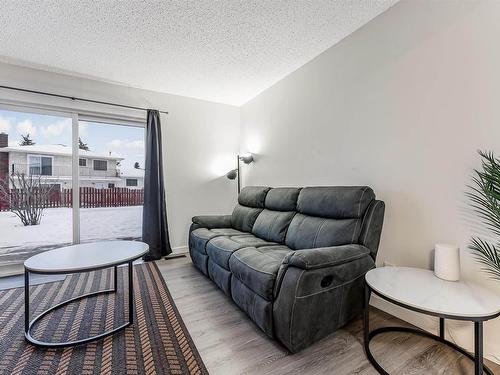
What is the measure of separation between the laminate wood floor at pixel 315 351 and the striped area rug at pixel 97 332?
13 centimetres

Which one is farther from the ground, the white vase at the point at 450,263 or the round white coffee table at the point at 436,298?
the white vase at the point at 450,263

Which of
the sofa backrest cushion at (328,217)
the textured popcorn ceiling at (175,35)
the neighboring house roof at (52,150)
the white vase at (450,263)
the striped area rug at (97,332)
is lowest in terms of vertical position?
the striped area rug at (97,332)

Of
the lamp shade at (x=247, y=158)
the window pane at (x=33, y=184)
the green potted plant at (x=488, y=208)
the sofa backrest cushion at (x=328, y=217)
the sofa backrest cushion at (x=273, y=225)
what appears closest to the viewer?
the green potted plant at (x=488, y=208)

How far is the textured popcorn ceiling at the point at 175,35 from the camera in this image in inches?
72.0

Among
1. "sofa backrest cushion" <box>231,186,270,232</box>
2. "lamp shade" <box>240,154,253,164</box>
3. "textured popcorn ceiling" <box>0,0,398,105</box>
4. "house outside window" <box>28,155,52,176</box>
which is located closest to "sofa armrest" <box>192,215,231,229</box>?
"sofa backrest cushion" <box>231,186,270,232</box>

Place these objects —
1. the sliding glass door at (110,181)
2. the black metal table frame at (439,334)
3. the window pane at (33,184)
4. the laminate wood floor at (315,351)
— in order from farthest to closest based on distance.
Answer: the sliding glass door at (110,181) → the window pane at (33,184) → the laminate wood floor at (315,351) → the black metal table frame at (439,334)

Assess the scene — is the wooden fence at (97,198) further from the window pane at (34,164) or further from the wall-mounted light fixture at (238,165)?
the wall-mounted light fixture at (238,165)

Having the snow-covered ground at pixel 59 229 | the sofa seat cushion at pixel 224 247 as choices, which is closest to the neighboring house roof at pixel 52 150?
the snow-covered ground at pixel 59 229

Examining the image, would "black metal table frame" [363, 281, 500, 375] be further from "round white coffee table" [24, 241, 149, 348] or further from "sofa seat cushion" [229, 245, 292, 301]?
"round white coffee table" [24, 241, 149, 348]

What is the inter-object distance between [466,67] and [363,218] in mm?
1146

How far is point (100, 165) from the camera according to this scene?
3.21 meters

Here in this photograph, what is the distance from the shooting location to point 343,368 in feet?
4.24

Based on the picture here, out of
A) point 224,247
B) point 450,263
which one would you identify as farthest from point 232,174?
point 450,263

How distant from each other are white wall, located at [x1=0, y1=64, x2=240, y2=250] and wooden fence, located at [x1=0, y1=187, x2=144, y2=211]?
0.51 meters
